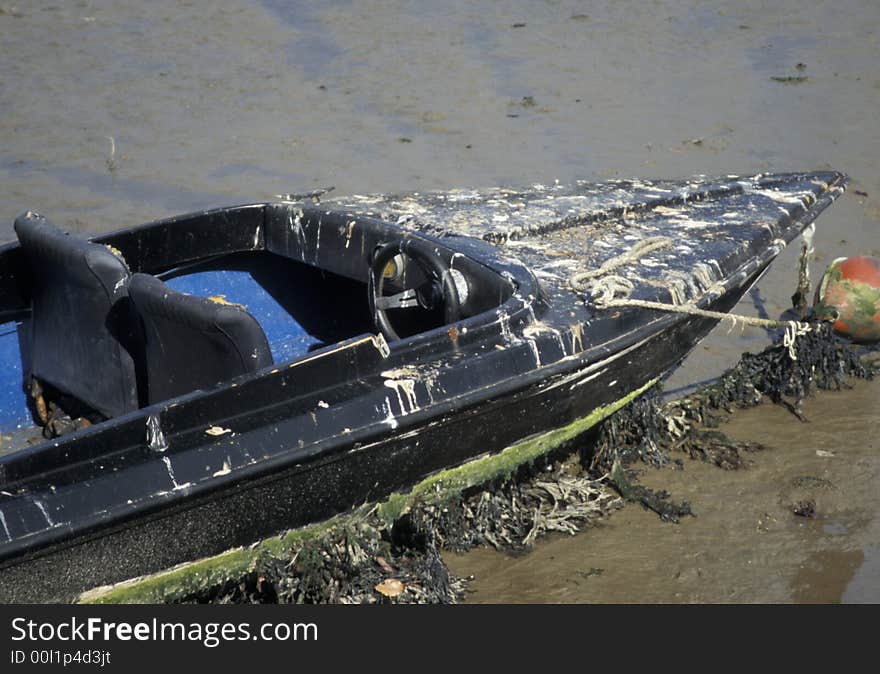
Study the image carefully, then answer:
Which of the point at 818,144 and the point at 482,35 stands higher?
the point at 482,35

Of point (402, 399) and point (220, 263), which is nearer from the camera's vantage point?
point (402, 399)

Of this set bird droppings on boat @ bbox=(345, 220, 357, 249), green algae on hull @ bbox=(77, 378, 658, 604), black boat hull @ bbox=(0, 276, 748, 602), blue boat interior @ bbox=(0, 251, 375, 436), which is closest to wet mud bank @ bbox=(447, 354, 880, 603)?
green algae on hull @ bbox=(77, 378, 658, 604)

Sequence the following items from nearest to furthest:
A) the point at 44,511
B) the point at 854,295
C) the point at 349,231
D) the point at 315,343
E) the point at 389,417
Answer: the point at 44,511 < the point at 389,417 < the point at 349,231 < the point at 315,343 < the point at 854,295

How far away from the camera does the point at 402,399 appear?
11.8 ft

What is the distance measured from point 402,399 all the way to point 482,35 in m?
7.60

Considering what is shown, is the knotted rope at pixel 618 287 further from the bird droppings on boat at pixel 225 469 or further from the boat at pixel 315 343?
the bird droppings on boat at pixel 225 469

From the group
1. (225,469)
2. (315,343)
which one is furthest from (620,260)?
(225,469)

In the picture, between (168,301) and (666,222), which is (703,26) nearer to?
(666,222)

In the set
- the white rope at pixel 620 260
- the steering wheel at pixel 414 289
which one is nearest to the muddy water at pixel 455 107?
the white rope at pixel 620 260

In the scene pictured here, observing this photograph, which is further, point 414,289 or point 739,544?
point 739,544

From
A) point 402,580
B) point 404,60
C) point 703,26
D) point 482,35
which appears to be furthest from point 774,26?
point 402,580

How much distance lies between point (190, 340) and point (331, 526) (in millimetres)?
739

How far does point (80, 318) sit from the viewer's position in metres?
4.06

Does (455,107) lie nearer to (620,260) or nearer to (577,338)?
(620,260)
